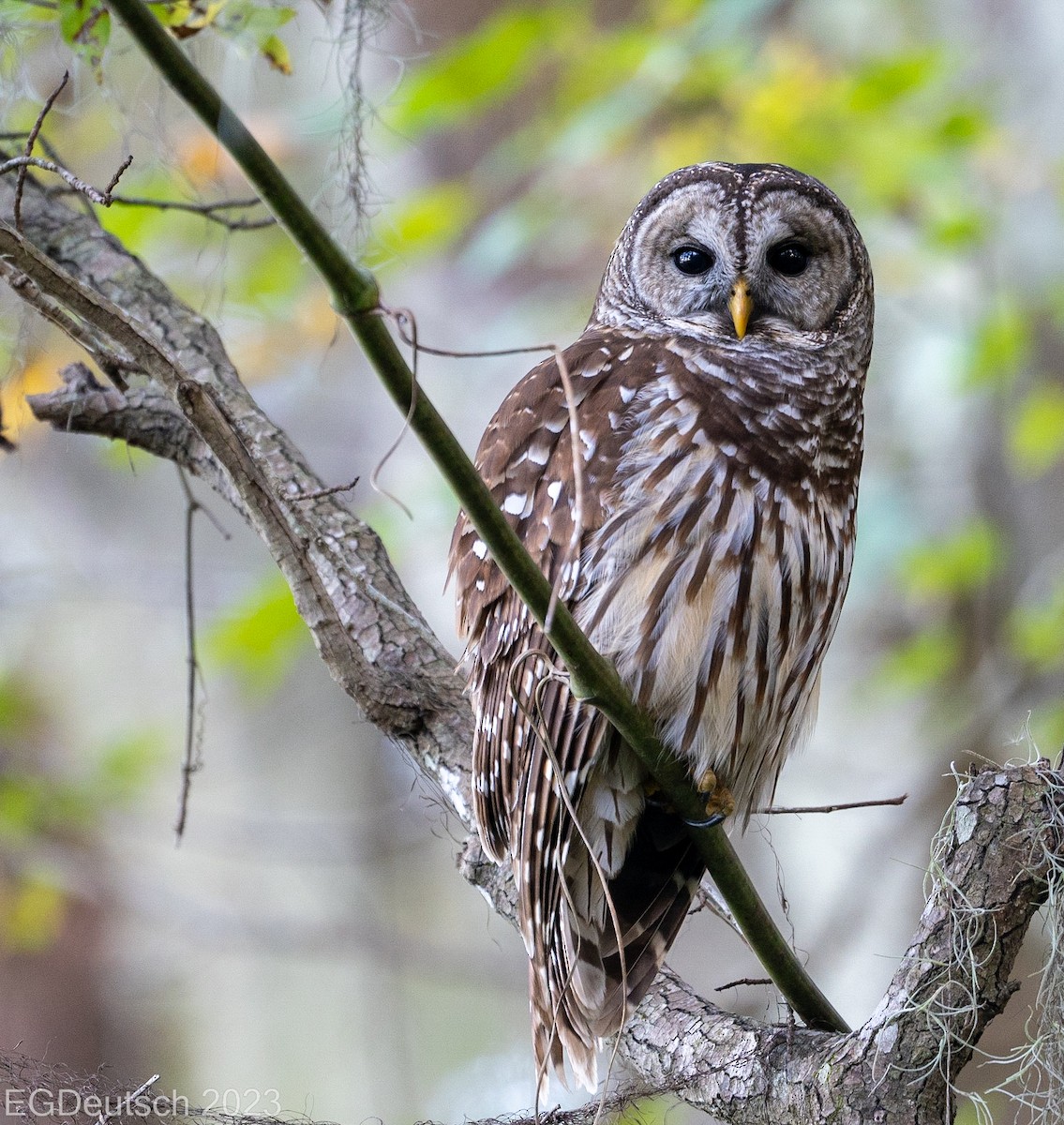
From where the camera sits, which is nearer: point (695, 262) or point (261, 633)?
point (695, 262)

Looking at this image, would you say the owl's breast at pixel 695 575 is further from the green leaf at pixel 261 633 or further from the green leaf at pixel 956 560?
the green leaf at pixel 956 560

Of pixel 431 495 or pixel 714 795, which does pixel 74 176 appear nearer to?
pixel 714 795

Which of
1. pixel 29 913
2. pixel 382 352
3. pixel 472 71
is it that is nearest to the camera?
pixel 382 352

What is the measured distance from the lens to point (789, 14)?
6156 millimetres

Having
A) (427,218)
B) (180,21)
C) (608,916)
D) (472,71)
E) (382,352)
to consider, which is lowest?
(608,916)

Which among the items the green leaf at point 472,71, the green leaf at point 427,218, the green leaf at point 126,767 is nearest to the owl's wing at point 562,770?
the green leaf at point 472,71

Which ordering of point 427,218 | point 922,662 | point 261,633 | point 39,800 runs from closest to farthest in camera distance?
point 261,633 < point 427,218 < point 922,662 < point 39,800

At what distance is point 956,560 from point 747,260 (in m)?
2.41

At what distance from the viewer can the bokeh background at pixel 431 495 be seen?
3.64 m

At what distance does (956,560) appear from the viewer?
4.61 metres

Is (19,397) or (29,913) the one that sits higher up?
(19,397)

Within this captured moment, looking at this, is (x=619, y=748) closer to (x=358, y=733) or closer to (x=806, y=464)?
(x=806, y=464)

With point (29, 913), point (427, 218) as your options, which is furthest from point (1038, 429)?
point (29, 913)

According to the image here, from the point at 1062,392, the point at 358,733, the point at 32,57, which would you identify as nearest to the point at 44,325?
the point at 32,57
